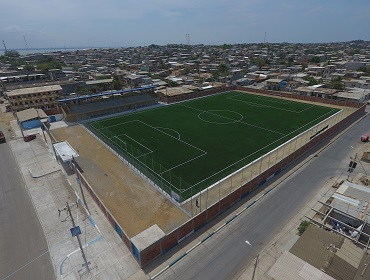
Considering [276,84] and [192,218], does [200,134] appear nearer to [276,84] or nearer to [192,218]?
[192,218]

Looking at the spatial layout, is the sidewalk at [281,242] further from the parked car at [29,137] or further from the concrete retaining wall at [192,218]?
the parked car at [29,137]

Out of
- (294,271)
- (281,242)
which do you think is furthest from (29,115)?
(294,271)

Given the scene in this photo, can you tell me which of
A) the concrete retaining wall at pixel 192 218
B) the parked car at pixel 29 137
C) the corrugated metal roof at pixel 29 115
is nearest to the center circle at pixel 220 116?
the concrete retaining wall at pixel 192 218

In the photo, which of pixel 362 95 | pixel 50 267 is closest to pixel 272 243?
pixel 50 267

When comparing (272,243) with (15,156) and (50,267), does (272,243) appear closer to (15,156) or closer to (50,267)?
(50,267)

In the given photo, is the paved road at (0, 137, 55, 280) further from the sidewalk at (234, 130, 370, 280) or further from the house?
the house
